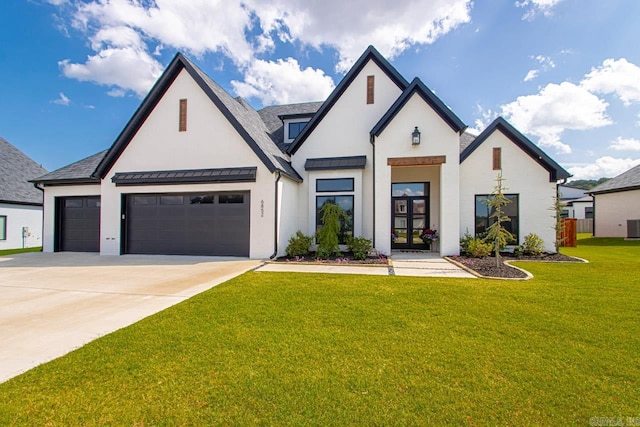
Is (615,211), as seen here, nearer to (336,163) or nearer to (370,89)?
(370,89)

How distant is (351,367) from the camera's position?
124 inches

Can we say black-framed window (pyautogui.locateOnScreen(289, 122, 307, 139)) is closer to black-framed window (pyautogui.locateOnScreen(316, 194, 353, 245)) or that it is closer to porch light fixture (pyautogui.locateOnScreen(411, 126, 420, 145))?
black-framed window (pyautogui.locateOnScreen(316, 194, 353, 245))

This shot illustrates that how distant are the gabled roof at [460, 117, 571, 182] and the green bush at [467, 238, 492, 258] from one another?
4044 millimetres

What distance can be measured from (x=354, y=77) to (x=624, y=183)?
23.1 m

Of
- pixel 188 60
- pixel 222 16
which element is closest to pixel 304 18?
pixel 222 16

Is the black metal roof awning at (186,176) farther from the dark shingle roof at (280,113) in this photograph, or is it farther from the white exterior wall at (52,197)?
the dark shingle roof at (280,113)

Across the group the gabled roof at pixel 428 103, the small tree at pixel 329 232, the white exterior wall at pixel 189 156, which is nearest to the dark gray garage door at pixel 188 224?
the white exterior wall at pixel 189 156

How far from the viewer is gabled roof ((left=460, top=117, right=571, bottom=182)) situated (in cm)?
1189

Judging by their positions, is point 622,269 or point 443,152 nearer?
point 622,269

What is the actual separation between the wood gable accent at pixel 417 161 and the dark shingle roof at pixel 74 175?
13.2 m

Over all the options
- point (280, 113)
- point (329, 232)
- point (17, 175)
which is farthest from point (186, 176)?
point (17, 175)

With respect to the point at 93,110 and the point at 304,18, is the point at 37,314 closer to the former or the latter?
the point at 304,18

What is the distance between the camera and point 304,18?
1081cm

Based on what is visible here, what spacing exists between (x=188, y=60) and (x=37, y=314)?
1061 centimetres
